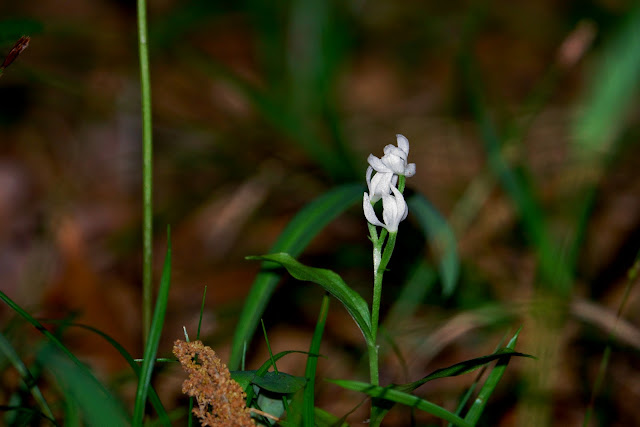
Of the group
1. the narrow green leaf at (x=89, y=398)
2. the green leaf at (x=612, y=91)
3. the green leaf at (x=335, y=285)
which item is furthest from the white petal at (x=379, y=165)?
the green leaf at (x=612, y=91)

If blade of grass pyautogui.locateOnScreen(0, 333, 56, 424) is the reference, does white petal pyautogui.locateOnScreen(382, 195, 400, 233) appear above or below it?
above

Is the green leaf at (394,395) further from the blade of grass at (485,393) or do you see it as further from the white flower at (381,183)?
the white flower at (381,183)

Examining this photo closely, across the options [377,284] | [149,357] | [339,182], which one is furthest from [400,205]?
[339,182]

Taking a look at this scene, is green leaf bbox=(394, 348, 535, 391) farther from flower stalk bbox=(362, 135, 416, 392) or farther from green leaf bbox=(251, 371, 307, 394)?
green leaf bbox=(251, 371, 307, 394)

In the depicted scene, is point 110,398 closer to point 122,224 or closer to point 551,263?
point 551,263

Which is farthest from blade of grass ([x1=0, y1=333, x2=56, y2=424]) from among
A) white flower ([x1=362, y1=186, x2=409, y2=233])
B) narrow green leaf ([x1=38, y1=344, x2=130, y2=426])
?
white flower ([x1=362, y1=186, x2=409, y2=233])

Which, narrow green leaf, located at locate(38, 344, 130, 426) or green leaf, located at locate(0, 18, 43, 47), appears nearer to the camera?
narrow green leaf, located at locate(38, 344, 130, 426)

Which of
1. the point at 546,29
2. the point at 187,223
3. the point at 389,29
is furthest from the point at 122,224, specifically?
the point at 546,29
